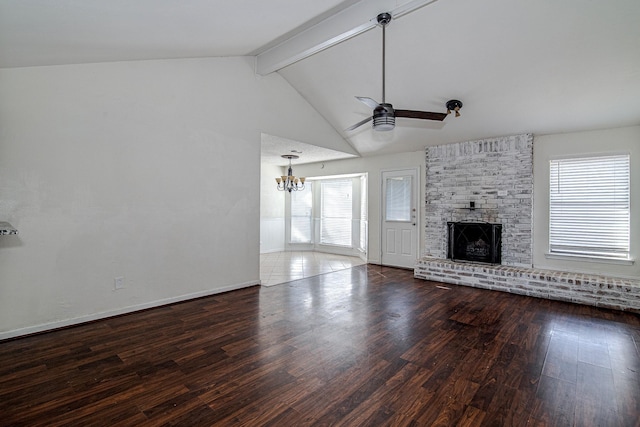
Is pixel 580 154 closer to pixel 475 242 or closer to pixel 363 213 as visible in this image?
pixel 475 242

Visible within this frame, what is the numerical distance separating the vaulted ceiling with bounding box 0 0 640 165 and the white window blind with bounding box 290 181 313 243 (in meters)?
3.88

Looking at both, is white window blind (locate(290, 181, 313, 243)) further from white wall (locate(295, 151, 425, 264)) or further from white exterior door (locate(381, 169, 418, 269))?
white exterior door (locate(381, 169, 418, 269))

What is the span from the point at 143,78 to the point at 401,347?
4092 millimetres

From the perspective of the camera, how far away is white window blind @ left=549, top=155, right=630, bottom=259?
4391 mm

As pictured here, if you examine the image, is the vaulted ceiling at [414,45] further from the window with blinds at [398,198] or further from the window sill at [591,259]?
the window sill at [591,259]

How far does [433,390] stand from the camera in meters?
2.15

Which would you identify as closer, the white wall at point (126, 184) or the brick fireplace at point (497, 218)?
the white wall at point (126, 184)

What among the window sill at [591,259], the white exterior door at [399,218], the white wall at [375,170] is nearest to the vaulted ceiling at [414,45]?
the white wall at [375,170]

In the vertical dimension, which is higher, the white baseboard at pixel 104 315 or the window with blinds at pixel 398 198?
the window with blinds at pixel 398 198

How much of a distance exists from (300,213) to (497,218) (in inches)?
196

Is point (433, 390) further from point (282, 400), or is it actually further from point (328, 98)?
point (328, 98)

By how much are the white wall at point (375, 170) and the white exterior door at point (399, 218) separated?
0.12 m

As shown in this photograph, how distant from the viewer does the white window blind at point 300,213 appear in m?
8.72

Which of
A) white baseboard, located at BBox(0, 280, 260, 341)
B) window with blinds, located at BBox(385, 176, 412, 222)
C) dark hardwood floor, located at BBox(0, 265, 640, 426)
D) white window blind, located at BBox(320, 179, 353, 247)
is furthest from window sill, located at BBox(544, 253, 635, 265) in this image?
white baseboard, located at BBox(0, 280, 260, 341)
